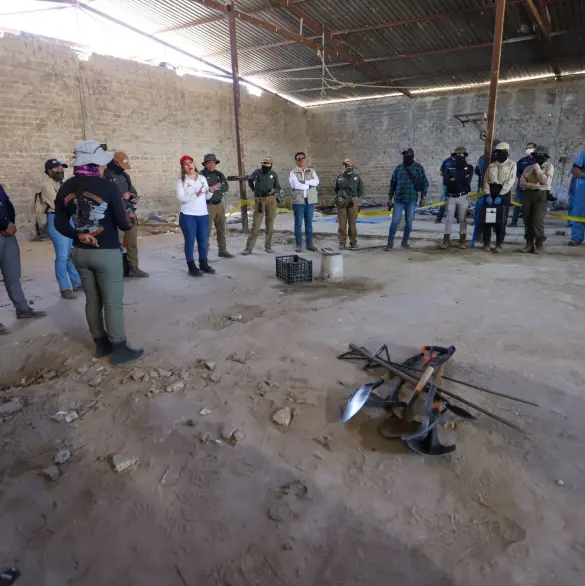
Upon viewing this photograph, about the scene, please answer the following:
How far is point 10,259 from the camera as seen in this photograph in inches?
164

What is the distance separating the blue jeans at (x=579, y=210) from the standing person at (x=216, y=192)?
5.90 meters

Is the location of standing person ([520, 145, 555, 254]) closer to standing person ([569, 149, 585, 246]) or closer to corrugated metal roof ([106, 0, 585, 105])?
standing person ([569, 149, 585, 246])

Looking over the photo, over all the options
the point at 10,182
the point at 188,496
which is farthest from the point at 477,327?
the point at 10,182

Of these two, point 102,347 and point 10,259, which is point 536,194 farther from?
point 10,259

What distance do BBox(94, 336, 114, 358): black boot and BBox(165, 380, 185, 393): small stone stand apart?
2.78 ft

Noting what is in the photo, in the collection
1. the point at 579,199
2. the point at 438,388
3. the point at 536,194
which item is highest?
the point at 536,194

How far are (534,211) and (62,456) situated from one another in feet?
22.7

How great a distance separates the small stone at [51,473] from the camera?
207cm

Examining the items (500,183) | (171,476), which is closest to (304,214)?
(500,183)

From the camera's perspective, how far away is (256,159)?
15.7 metres

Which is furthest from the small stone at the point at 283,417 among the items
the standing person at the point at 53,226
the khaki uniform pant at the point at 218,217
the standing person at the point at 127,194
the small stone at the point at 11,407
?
the khaki uniform pant at the point at 218,217

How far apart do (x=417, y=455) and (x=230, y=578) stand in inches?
41.6

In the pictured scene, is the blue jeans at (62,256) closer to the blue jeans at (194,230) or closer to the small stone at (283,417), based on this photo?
the blue jeans at (194,230)

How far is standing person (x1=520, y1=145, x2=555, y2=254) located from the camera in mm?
6434
